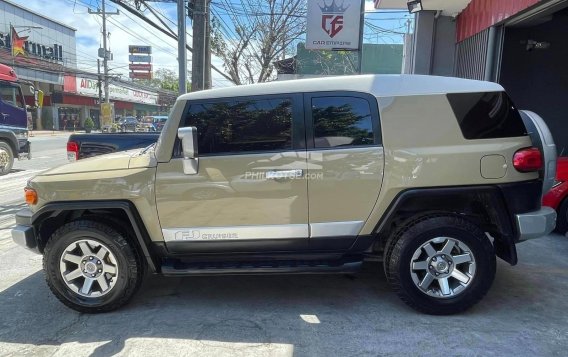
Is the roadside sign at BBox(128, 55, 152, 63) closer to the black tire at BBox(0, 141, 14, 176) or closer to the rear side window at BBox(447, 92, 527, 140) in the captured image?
the black tire at BBox(0, 141, 14, 176)

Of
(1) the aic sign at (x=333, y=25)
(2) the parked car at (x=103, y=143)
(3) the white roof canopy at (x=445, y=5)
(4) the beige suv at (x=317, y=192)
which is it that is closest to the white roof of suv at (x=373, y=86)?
(4) the beige suv at (x=317, y=192)

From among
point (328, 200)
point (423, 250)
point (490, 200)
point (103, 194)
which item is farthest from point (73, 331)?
point (490, 200)

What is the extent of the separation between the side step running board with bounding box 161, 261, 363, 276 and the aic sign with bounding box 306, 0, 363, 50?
→ 10.00m

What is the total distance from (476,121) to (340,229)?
4.61ft

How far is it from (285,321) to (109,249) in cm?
158

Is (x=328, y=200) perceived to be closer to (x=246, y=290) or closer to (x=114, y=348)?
(x=246, y=290)

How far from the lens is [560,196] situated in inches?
238

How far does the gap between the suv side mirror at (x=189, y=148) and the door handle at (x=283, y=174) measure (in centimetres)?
60

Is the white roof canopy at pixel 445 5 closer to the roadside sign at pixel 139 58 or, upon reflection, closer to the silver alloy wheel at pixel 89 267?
the silver alloy wheel at pixel 89 267

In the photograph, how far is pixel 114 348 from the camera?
3.40m

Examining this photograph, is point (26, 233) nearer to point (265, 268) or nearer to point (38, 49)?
point (265, 268)

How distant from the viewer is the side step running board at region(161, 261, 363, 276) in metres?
3.86

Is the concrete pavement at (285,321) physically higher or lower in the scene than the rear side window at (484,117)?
lower

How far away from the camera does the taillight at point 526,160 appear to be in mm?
3738
